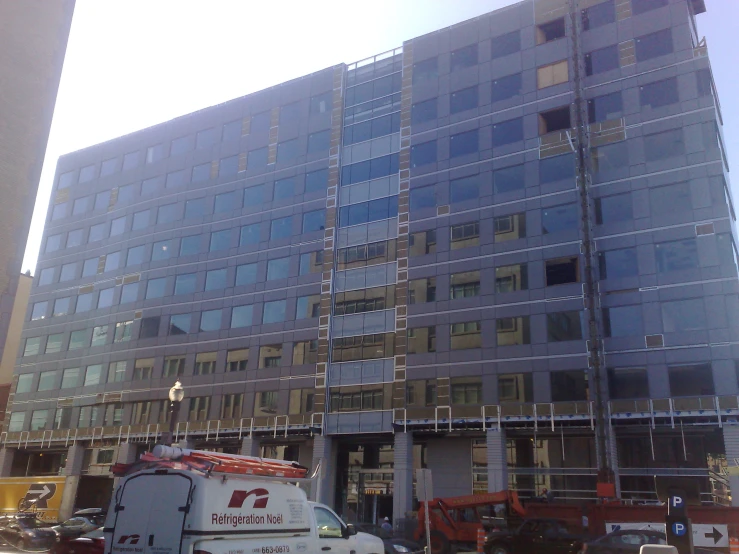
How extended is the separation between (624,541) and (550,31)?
3343 cm

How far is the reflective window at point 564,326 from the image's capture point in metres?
37.3

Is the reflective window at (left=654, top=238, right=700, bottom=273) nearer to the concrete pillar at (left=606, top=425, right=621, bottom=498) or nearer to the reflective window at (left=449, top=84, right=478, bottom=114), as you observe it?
the concrete pillar at (left=606, top=425, right=621, bottom=498)

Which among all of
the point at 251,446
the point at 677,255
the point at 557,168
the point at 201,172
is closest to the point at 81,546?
the point at 251,446

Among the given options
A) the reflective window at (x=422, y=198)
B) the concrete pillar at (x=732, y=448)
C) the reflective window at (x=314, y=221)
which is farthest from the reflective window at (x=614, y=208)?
the reflective window at (x=314, y=221)

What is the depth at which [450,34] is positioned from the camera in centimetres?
4734

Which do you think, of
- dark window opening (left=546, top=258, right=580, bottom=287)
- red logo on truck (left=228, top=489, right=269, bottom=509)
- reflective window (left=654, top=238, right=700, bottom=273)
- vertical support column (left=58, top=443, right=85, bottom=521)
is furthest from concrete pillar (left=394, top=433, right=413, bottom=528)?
red logo on truck (left=228, top=489, right=269, bottom=509)

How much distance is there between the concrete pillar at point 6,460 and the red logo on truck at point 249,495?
163ft

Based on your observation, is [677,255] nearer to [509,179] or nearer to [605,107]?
[605,107]

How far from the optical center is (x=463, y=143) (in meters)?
44.7

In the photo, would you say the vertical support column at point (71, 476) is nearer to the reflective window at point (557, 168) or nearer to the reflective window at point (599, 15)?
the reflective window at point (557, 168)

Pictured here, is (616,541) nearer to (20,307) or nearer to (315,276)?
(315,276)

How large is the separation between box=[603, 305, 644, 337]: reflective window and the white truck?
88.5 feet

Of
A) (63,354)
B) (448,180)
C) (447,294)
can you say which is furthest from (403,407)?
(63,354)

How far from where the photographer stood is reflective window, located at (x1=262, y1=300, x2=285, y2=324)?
4734 centimetres
